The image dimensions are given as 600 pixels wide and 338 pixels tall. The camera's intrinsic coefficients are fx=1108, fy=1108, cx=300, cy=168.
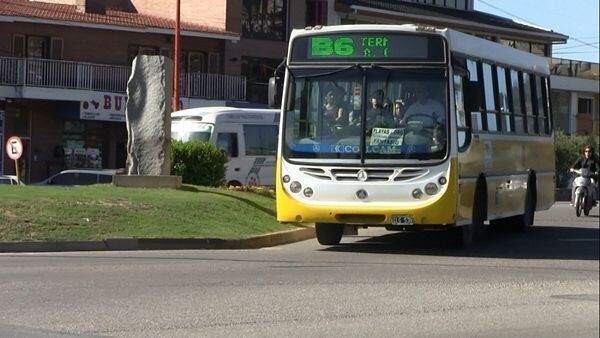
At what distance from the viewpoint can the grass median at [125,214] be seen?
17.4m

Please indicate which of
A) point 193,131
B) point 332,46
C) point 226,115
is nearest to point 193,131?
point 193,131

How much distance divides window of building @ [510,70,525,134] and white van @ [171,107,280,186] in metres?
11.5

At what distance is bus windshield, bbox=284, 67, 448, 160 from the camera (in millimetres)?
16047

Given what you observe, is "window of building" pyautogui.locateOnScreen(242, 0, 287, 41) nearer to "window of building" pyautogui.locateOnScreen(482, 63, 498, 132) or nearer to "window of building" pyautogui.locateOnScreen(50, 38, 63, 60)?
"window of building" pyautogui.locateOnScreen(50, 38, 63, 60)

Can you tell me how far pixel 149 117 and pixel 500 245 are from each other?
27.7 ft

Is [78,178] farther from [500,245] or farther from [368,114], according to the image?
[368,114]

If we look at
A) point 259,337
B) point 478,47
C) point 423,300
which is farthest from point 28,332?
point 478,47

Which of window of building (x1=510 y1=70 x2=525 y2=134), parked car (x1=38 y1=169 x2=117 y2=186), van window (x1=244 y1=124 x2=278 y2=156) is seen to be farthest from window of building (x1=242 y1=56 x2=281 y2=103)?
window of building (x1=510 y1=70 x2=525 y2=134)

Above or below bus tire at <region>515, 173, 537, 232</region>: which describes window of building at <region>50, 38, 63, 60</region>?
above

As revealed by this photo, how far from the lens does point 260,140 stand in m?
31.2

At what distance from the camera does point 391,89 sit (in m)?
16.3

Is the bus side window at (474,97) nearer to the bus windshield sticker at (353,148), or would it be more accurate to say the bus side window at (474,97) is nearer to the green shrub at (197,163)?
the bus windshield sticker at (353,148)

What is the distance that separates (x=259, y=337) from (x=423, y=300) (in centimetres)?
271

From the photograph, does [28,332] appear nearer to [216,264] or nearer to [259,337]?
[259,337]
